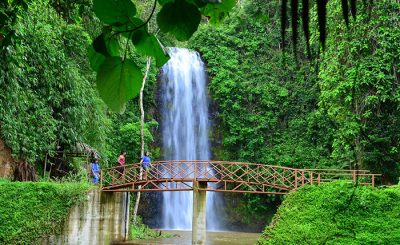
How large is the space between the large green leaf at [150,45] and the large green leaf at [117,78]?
0.25 ft

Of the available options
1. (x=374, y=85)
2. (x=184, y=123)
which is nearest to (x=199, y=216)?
(x=374, y=85)

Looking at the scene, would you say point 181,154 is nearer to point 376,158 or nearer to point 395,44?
point 376,158

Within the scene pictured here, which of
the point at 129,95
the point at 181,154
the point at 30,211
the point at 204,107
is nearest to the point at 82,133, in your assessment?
the point at 30,211

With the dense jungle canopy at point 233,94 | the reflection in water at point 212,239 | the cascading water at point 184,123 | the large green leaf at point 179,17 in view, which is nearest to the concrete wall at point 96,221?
the reflection in water at point 212,239

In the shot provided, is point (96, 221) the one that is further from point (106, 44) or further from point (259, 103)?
point (106, 44)

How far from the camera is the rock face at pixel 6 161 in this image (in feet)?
39.8

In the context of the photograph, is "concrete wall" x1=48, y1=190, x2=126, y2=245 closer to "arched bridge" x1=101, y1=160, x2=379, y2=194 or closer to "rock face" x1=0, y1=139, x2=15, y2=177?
"arched bridge" x1=101, y1=160, x2=379, y2=194

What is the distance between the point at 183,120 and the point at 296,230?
40.4 ft

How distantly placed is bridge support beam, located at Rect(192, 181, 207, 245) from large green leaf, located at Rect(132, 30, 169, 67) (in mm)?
12841

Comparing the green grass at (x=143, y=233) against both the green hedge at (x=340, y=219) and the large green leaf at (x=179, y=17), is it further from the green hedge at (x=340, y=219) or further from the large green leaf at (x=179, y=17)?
the large green leaf at (x=179, y=17)

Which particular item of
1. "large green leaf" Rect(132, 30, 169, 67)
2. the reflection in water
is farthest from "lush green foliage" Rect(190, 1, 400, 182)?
"large green leaf" Rect(132, 30, 169, 67)

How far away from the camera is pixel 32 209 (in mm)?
11016

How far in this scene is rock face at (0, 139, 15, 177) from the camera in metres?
12.1

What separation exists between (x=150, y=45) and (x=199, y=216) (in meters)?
13.0
